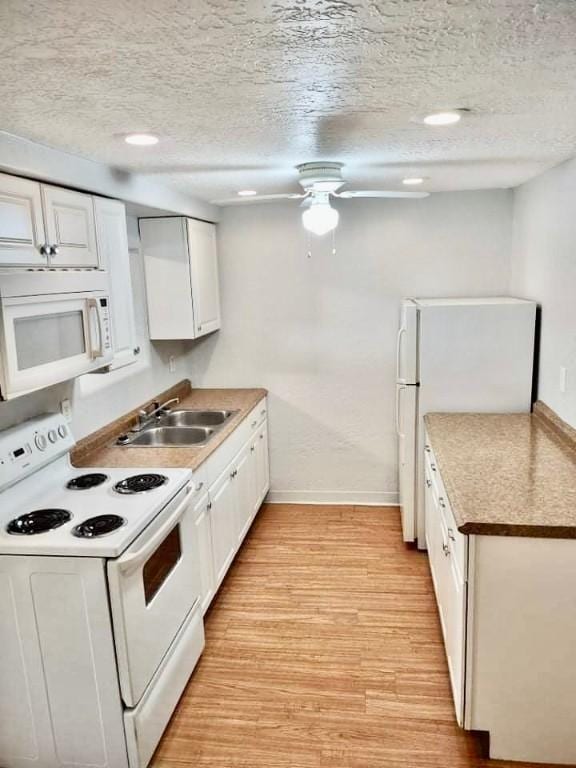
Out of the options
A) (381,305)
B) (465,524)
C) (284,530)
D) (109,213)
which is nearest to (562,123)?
(465,524)

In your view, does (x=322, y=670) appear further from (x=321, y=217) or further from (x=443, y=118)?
(x=443, y=118)

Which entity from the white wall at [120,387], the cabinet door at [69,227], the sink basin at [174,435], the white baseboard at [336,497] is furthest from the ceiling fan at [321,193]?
the white baseboard at [336,497]

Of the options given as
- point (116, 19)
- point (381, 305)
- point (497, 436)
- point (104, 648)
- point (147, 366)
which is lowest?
point (104, 648)

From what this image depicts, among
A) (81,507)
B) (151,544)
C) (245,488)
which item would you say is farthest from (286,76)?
(245,488)

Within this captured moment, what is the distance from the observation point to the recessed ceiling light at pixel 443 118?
187 cm

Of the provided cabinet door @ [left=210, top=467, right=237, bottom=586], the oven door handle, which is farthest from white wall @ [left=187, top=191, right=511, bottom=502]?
the oven door handle

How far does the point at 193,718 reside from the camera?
7.84 feet

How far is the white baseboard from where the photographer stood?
4477 millimetres

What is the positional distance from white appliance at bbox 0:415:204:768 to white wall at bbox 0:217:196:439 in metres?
0.30

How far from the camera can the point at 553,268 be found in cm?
310

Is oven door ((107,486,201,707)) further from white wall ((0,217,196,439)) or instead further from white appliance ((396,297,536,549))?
white appliance ((396,297,536,549))

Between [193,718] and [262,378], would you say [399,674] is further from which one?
[262,378]

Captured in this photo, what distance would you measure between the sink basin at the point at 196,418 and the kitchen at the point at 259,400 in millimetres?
17

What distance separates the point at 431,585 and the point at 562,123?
8.05 feet
